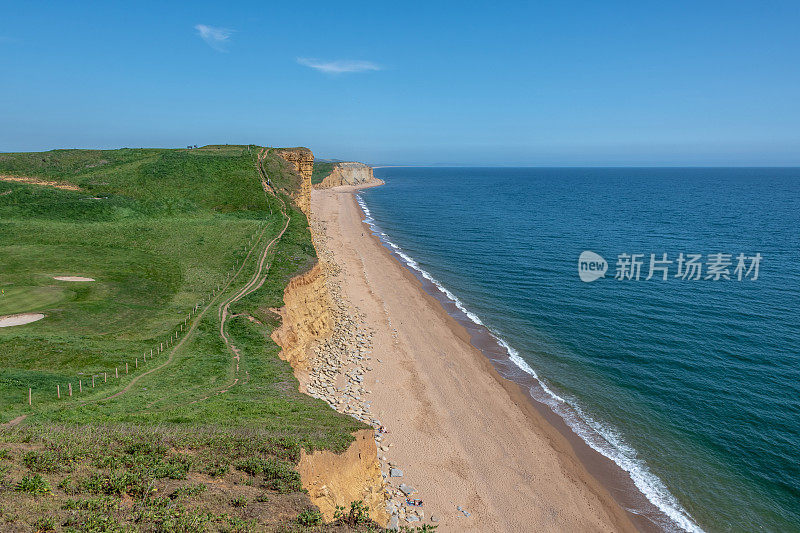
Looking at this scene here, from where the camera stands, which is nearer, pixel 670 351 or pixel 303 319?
pixel 303 319

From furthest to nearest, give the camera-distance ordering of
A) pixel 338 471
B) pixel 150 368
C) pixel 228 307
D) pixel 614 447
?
1. pixel 228 307
2. pixel 614 447
3. pixel 150 368
4. pixel 338 471

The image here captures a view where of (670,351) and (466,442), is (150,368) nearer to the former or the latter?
(466,442)

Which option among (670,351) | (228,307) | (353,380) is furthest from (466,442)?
(670,351)

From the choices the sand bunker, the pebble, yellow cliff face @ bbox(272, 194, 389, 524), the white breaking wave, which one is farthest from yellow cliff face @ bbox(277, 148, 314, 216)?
the pebble

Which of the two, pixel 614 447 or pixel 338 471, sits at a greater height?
pixel 338 471

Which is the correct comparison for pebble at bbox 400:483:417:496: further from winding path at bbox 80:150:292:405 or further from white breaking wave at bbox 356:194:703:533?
white breaking wave at bbox 356:194:703:533

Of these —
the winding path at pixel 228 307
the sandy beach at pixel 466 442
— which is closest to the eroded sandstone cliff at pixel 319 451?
the winding path at pixel 228 307

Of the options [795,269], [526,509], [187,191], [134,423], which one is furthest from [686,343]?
[187,191]
